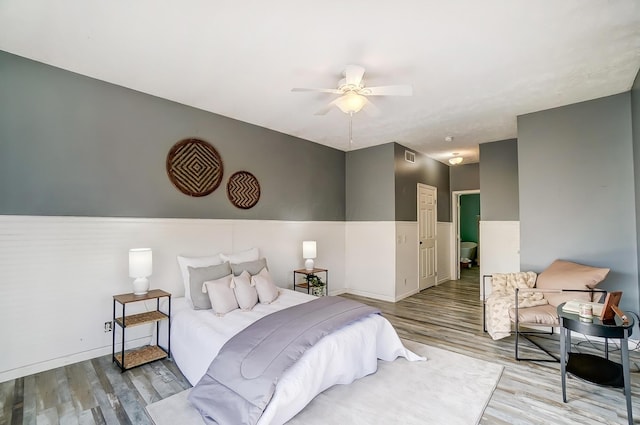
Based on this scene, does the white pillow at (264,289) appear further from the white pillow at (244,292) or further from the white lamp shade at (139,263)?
the white lamp shade at (139,263)

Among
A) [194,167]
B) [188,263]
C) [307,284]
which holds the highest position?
[194,167]

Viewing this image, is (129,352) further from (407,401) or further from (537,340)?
(537,340)

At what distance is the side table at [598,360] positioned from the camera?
2.05 m

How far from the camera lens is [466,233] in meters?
10.6

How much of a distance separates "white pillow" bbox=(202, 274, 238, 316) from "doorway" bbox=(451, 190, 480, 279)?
6.02 m

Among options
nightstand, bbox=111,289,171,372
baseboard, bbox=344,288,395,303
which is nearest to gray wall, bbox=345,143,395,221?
baseboard, bbox=344,288,395,303

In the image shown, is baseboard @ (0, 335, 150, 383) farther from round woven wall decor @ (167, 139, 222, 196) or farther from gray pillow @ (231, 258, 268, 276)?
round woven wall decor @ (167, 139, 222, 196)

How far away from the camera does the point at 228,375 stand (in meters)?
2.06

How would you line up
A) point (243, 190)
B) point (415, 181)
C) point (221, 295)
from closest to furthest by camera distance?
point (221, 295)
point (243, 190)
point (415, 181)

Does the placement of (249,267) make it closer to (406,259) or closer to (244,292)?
(244,292)

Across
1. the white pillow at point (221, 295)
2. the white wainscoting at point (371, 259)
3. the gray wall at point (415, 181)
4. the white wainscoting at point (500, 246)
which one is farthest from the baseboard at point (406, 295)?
the white pillow at point (221, 295)

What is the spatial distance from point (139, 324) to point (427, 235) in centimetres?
550

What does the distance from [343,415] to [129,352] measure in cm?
240

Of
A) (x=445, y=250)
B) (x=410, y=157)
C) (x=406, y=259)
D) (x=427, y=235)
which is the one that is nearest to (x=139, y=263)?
(x=406, y=259)
